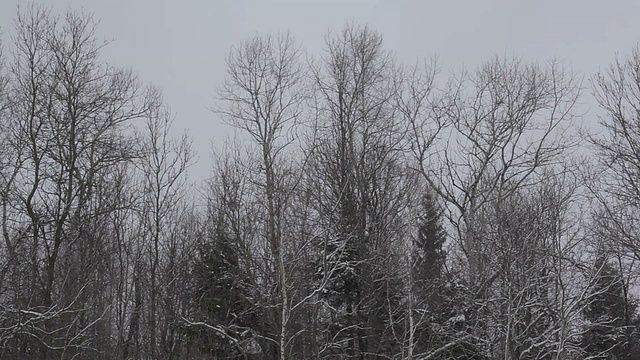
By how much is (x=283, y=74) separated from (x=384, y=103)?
12.3 feet

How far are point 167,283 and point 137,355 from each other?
8.20 ft

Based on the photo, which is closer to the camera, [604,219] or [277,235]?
[277,235]

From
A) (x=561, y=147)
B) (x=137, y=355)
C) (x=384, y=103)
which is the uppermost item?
(x=384, y=103)

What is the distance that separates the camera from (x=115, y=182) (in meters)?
21.5

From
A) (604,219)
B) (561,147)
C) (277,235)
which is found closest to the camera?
(277,235)

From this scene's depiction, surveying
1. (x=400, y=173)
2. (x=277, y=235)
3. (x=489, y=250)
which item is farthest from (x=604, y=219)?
(x=277, y=235)

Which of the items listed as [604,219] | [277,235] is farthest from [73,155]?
[604,219]

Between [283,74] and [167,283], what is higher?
[283,74]

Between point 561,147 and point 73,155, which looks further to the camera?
point 561,147

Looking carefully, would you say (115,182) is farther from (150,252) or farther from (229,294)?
(229,294)

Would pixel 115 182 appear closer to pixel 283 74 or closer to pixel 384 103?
pixel 283 74

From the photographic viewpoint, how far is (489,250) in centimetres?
1928

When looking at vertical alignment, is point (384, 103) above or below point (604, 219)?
above

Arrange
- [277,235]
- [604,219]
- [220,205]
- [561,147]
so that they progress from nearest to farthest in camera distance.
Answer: [277,235], [604,219], [220,205], [561,147]
